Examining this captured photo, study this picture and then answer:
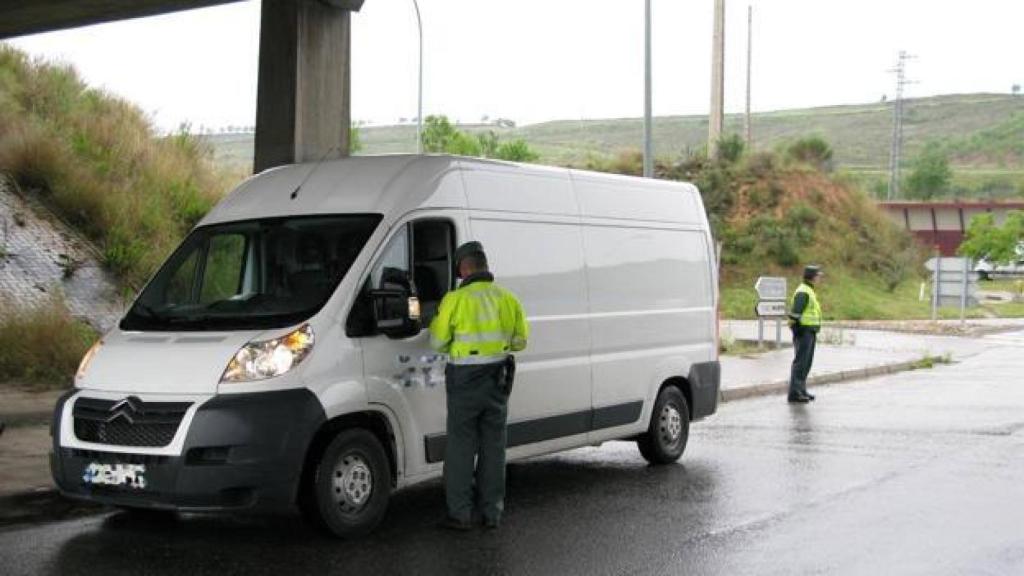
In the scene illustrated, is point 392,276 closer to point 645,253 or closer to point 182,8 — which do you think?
point 645,253

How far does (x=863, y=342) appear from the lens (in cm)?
2648

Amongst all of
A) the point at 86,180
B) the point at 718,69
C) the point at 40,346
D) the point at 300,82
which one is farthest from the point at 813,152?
the point at 40,346

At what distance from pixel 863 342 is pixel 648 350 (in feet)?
58.9

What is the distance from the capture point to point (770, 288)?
2259 centimetres

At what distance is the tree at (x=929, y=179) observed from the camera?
118m

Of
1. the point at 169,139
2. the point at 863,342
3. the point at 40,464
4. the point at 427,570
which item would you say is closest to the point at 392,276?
the point at 427,570

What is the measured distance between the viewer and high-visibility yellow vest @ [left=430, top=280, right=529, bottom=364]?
735cm

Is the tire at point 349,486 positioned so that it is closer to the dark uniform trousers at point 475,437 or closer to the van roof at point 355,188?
the dark uniform trousers at point 475,437

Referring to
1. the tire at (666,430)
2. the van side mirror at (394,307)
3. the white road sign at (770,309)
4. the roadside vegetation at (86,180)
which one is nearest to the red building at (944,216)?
the white road sign at (770,309)

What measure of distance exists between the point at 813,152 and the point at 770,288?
102 feet

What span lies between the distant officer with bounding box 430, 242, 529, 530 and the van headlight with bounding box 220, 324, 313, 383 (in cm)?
95

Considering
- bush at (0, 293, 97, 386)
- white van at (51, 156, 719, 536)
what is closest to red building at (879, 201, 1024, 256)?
bush at (0, 293, 97, 386)

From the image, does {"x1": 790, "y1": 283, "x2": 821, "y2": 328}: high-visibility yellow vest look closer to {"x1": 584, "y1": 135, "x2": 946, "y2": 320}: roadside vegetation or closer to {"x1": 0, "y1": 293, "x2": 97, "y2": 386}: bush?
{"x1": 0, "y1": 293, "x2": 97, "y2": 386}: bush

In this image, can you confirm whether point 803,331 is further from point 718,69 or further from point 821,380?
point 718,69
